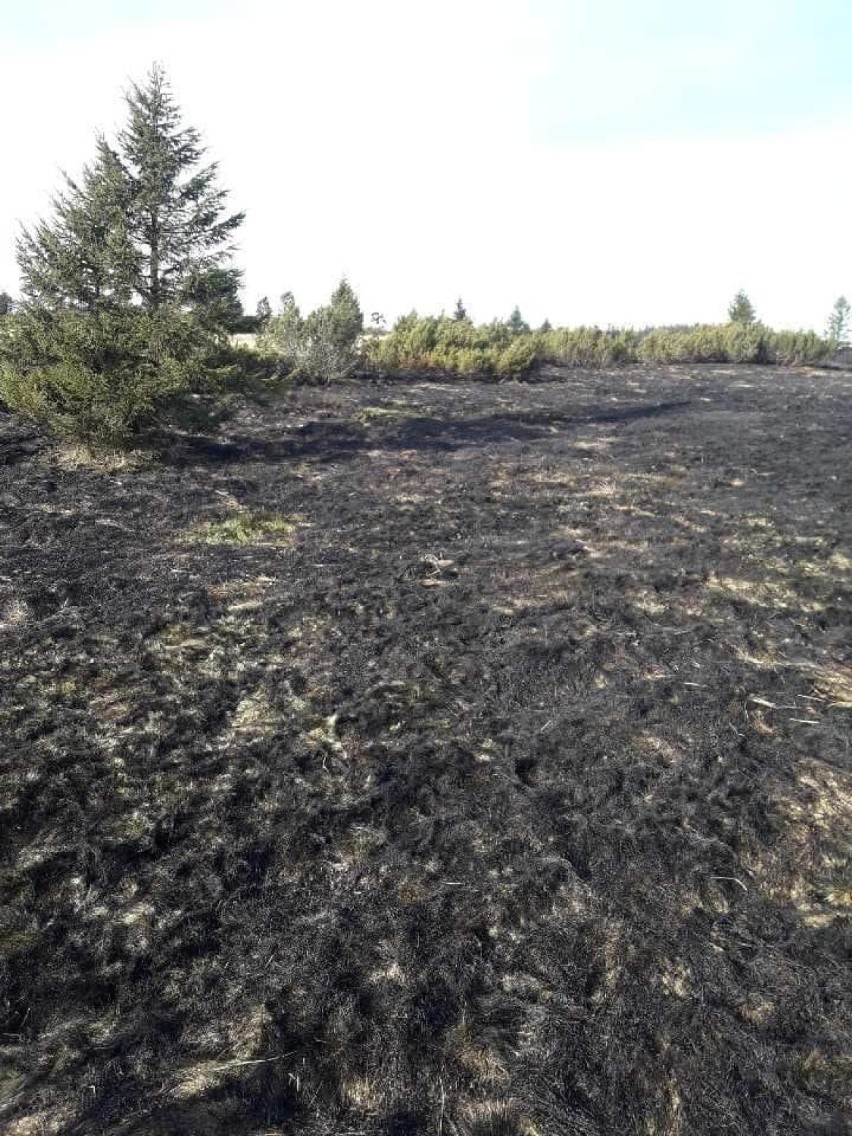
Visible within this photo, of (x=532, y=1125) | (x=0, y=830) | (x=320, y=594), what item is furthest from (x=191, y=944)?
(x=320, y=594)

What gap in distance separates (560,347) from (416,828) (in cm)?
2213

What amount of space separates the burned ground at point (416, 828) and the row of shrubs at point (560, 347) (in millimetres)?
12777

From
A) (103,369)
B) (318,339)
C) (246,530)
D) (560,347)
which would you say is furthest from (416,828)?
(560,347)

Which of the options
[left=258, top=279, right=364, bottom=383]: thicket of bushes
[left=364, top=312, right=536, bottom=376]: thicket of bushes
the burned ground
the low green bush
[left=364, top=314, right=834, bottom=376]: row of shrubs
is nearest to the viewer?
the burned ground

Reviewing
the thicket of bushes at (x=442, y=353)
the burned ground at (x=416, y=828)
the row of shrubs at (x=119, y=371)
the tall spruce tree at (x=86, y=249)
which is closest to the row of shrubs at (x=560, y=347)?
the thicket of bushes at (x=442, y=353)

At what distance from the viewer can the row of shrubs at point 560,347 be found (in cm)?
1819

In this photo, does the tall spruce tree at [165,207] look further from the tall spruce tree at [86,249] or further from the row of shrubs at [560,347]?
the row of shrubs at [560,347]

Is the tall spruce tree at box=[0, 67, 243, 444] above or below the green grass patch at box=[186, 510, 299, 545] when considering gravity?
above

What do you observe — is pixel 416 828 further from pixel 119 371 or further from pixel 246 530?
pixel 119 371

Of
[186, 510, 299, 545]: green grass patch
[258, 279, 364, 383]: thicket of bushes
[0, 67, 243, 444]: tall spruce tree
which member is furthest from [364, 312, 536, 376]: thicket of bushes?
[186, 510, 299, 545]: green grass patch

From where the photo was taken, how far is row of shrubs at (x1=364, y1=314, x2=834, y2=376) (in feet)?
59.7

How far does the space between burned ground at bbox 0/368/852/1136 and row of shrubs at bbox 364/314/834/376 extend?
12.8m

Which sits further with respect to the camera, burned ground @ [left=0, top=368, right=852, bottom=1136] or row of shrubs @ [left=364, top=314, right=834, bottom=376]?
row of shrubs @ [left=364, top=314, right=834, bottom=376]

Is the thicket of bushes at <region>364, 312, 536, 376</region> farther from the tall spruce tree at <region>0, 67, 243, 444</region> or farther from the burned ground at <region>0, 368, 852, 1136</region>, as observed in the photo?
the burned ground at <region>0, 368, 852, 1136</region>
